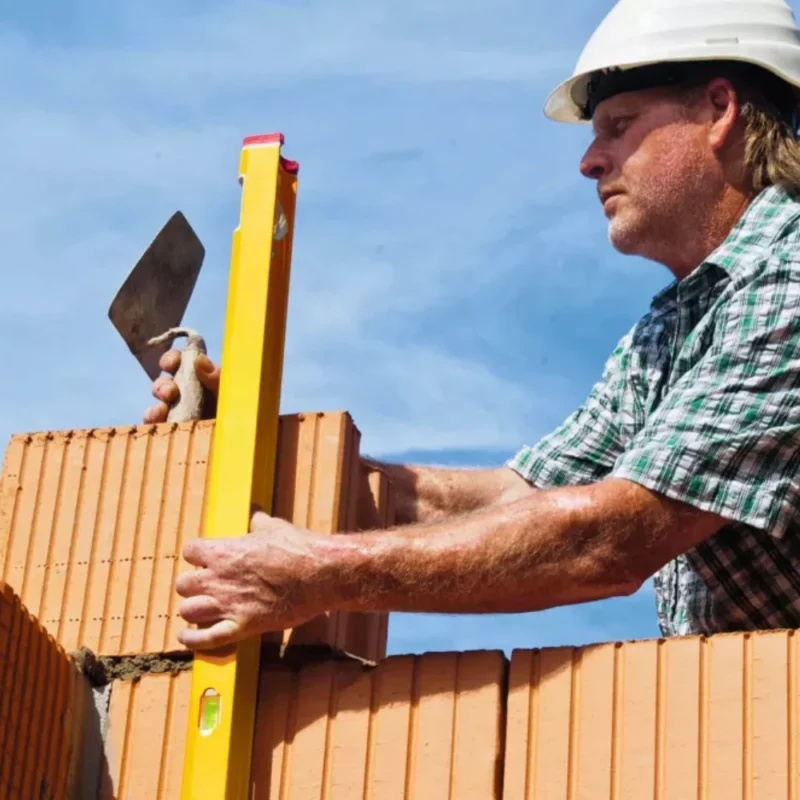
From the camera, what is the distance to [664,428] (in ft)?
12.5

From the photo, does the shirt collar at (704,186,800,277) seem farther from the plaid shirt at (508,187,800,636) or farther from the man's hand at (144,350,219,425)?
the man's hand at (144,350,219,425)

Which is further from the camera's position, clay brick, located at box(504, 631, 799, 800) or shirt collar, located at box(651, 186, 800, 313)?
shirt collar, located at box(651, 186, 800, 313)

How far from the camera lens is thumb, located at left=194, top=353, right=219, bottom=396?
170 inches

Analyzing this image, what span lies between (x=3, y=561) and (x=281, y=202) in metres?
1.11

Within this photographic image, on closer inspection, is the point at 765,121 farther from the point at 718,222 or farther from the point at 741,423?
the point at 741,423

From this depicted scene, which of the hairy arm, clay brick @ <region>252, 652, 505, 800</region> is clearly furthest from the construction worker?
clay brick @ <region>252, 652, 505, 800</region>

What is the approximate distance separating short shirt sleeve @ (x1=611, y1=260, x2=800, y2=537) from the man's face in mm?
667

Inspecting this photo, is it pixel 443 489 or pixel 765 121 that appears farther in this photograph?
pixel 443 489

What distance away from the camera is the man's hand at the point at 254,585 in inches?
142

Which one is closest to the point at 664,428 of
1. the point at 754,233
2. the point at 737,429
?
the point at 737,429

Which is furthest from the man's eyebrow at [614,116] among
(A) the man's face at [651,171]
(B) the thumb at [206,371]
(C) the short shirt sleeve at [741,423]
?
(B) the thumb at [206,371]

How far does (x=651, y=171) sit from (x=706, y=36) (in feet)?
1.31

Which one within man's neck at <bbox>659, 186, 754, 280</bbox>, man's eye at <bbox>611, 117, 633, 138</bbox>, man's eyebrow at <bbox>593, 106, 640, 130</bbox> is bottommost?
man's neck at <bbox>659, 186, 754, 280</bbox>

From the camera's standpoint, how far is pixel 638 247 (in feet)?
15.4
